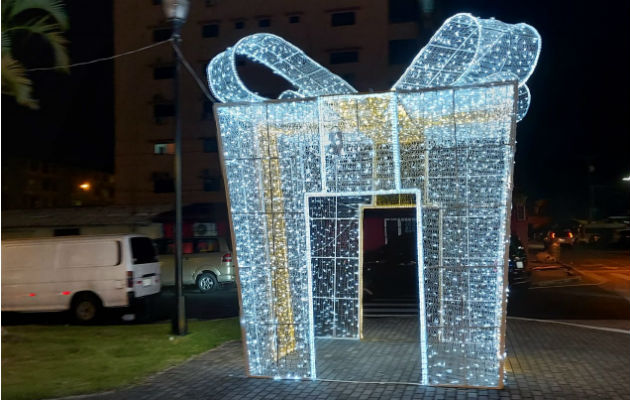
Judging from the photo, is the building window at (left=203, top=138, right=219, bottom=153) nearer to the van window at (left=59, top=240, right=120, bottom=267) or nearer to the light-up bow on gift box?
the van window at (left=59, top=240, right=120, bottom=267)

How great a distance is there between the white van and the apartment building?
19177 mm

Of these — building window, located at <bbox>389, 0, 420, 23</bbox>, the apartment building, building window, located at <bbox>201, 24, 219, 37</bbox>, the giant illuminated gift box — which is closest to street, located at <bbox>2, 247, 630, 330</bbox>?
the giant illuminated gift box

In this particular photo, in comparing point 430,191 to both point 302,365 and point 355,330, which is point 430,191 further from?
point 355,330

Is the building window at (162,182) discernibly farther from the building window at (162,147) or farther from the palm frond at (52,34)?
the palm frond at (52,34)

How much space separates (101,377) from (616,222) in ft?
142

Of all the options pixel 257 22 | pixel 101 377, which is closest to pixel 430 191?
pixel 101 377

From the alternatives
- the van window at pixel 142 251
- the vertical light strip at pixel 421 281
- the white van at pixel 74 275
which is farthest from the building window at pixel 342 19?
the vertical light strip at pixel 421 281

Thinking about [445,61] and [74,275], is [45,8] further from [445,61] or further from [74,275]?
[445,61]

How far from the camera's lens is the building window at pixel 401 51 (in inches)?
1304

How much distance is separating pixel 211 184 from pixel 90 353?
85.2 ft

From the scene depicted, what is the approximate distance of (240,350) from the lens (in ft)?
27.5

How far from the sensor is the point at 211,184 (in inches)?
1342

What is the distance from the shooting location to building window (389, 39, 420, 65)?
33125 mm

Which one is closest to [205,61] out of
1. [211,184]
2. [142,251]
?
[211,184]
